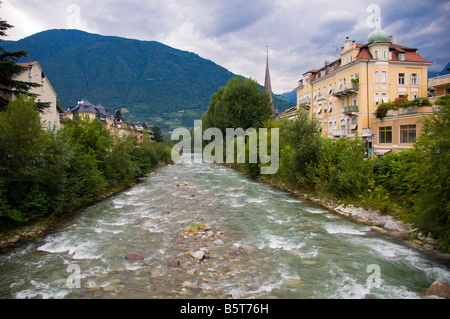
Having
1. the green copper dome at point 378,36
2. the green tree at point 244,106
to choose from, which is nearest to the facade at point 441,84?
the green copper dome at point 378,36

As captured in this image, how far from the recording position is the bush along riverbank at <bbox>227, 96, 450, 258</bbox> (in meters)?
8.50

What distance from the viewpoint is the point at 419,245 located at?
10.4 m

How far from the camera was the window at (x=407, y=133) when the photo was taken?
29.6 meters

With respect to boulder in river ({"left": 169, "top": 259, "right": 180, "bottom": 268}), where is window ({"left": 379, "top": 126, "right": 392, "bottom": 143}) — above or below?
above

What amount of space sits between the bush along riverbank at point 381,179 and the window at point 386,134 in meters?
16.1

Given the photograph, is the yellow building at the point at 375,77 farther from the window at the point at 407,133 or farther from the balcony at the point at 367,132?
the window at the point at 407,133

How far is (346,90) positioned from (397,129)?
11730mm

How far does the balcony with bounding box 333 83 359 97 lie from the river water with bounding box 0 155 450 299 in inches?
1234

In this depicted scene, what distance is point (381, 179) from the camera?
14914mm

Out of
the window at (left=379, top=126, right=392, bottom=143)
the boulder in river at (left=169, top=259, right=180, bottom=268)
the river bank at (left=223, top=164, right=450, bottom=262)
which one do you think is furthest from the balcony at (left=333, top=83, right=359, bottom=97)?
the boulder in river at (left=169, top=259, right=180, bottom=268)

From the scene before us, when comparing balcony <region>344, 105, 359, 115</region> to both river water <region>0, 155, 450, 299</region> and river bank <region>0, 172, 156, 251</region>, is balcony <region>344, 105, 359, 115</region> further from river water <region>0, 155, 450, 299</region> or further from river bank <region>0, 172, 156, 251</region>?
river bank <region>0, 172, 156, 251</region>

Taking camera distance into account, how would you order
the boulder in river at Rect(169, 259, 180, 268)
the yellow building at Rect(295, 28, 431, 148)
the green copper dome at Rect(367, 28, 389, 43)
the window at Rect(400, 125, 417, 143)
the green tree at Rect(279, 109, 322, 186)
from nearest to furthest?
the boulder in river at Rect(169, 259, 180, 268), the green tree at Rect(279, 109, 322, 186), the window at Rect(400, 125, 417, 143), the yellow building at Rect(295, 28, 431, 148), the green copper dome at Rect(367, 28, 389, 43)
